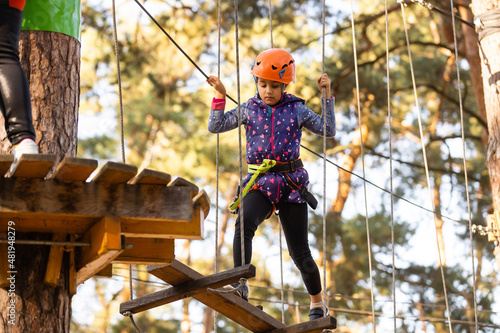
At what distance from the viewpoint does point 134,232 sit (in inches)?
100

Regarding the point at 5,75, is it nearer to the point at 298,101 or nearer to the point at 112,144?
the point at 298,101

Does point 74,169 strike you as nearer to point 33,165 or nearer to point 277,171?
point 33,165

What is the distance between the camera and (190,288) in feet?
10.7

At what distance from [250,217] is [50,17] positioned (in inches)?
45.3

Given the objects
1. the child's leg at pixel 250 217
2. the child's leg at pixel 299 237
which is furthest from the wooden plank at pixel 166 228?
the child's leg at pixel 299 237

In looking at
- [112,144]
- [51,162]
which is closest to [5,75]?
[51,162]

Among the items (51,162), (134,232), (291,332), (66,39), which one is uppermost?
(66,39)

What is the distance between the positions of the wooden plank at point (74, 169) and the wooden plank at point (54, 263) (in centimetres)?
33

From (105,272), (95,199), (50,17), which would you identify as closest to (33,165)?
(95,199)

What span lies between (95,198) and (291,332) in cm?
137

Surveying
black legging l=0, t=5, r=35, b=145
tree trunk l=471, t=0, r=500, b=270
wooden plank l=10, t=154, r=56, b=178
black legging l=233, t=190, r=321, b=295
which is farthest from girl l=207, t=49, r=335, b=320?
tree trunk l=471, t=0, r=500, b=270

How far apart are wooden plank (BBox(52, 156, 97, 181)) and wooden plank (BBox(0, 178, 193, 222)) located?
2 cm

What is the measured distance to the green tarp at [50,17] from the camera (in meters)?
3.05

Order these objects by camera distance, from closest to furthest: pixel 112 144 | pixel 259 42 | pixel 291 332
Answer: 1. pixel 291 332
2. pixel 259 42
3. pixel 112 144
